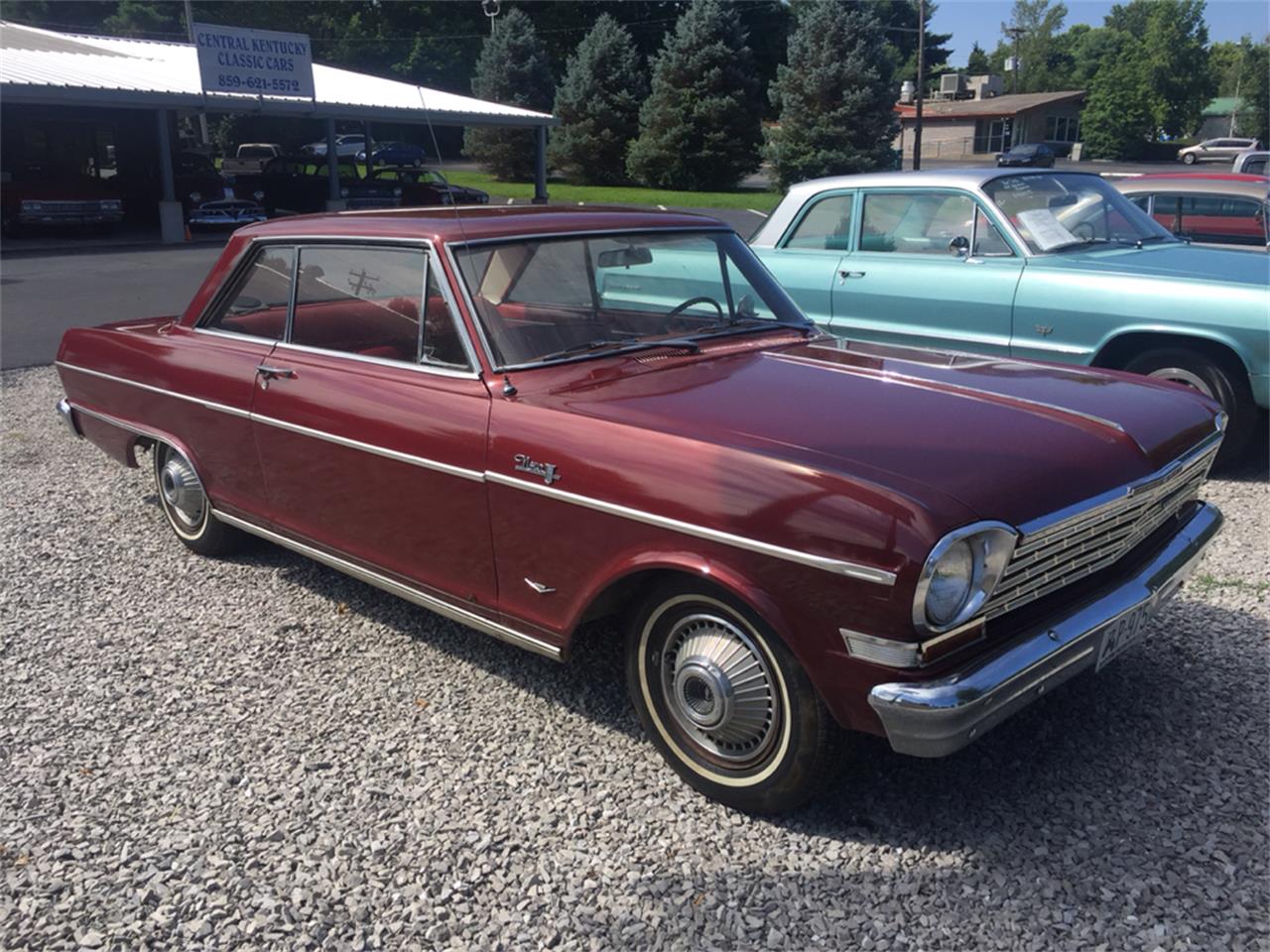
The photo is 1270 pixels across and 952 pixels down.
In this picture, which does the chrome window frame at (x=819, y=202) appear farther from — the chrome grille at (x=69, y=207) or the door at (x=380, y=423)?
the chrome grille at (x=69, y=207)

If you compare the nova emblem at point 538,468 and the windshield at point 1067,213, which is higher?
the windshield at point 1067,213

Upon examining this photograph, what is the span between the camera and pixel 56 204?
74.8 ft

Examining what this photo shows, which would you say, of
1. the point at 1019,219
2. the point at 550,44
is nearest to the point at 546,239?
the point at 1019,219

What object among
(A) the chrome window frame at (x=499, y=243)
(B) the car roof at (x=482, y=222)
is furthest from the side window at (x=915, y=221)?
(A) the chrome window frame at (x=499, y=243)

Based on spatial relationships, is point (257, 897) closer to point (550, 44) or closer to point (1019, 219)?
point (1019, 219)

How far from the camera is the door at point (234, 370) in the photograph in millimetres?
4375

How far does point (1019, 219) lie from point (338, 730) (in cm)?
510

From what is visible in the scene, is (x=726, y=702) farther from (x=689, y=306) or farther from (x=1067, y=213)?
(x=1067, y=213)

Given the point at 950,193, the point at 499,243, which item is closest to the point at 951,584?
the point at 499,243

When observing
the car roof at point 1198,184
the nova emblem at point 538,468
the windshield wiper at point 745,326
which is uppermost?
the car roof at point 1198,184

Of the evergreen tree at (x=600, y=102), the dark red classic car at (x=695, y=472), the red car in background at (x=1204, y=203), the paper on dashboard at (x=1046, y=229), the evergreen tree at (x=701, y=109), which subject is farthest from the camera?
the evergreen tree at (x=600, y=102)

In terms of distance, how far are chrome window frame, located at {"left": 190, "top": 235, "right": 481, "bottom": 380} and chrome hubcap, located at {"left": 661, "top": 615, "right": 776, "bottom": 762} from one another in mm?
1144

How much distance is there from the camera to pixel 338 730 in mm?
3537

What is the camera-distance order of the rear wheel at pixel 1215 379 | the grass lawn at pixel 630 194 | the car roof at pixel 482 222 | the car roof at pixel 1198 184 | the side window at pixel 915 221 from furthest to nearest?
the grass lawn at pixel 630 194 → the car roof at pixel 1198 184 → the side window at pixel 915 221 → the rear wheel at pixel 1215 379 → the car roof at pixel 482 222
